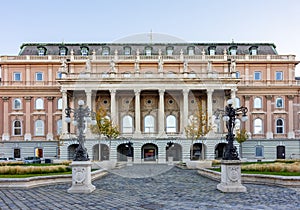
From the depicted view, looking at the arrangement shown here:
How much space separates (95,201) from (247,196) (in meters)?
6.09

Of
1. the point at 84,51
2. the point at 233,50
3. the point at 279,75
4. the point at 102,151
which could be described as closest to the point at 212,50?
the point at 233,50

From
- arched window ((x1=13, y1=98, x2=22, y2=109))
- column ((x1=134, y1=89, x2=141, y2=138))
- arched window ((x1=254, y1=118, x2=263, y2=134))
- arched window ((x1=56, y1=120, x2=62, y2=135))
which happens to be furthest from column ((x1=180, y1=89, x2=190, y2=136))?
arched window ((x1=13, y1=98, x2=22, y2=109))

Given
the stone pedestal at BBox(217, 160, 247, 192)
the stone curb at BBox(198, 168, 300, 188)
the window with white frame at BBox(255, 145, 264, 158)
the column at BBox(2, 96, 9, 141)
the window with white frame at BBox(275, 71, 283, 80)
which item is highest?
the window with white frame at BBox(275, 71, 283, 80)

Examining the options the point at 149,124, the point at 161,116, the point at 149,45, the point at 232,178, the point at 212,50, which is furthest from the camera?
→ the point at 212,50

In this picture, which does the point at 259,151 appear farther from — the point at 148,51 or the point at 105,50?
the point at 105,50

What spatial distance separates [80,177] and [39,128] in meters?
46.1

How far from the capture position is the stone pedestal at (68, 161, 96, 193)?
56.8 ft

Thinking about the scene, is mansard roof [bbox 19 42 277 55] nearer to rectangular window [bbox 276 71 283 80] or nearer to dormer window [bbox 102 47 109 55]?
dormer window [bbox 102 47 109 55]

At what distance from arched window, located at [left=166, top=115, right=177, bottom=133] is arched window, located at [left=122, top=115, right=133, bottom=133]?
18.5 ft

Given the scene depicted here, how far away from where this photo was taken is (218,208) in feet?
42.4

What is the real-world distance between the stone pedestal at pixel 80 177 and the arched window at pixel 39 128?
150 feet

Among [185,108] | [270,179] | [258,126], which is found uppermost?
[185,108]

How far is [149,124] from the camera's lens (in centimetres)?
6047

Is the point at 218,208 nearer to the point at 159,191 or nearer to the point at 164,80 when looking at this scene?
the point at 159,191
